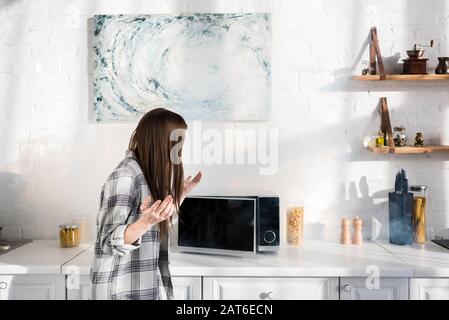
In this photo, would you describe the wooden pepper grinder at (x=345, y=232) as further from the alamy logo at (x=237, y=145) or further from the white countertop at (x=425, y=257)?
the alamy logo at (x=237, y=145)

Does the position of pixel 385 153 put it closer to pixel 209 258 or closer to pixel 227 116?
pixel 227 116

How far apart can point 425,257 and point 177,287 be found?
940 mm

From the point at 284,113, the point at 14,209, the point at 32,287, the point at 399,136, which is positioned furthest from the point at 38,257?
the point at 399,136

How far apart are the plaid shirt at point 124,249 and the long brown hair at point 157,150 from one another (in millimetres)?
28

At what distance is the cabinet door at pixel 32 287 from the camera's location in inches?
72.7

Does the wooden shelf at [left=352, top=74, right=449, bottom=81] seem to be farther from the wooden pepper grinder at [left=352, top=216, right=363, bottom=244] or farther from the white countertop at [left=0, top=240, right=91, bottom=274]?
the white countertop at [left=0, top=240, right=91, bottom=274]

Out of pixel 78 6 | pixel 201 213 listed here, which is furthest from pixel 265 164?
pixel 78 6

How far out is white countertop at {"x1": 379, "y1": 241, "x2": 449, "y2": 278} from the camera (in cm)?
179


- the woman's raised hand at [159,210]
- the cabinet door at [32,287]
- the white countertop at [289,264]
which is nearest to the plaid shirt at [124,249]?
the woman's raised hand at [159,210]

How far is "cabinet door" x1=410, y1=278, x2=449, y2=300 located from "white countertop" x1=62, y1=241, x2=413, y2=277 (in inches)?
2.4

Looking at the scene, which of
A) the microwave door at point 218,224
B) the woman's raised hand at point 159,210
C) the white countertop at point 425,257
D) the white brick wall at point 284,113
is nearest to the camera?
the woman's raised hand at point 159,210

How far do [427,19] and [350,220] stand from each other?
0.95 meters

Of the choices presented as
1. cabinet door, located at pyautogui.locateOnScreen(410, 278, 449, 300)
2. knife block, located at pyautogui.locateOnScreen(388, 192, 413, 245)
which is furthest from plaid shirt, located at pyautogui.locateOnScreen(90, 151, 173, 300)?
knife block, located at pyautogui.locateOnScreen(388, 192, 413, 245)

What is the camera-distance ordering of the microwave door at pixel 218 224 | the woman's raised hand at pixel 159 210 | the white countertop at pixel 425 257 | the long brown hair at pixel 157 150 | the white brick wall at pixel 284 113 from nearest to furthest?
the woman's raised hand at pixel 159 210 < the long brown hair at pixel 157 150 < the white countertop at pixel 425 257 < the microwave door at pixel 218 224 < the white brick wall at pixel 284 113
